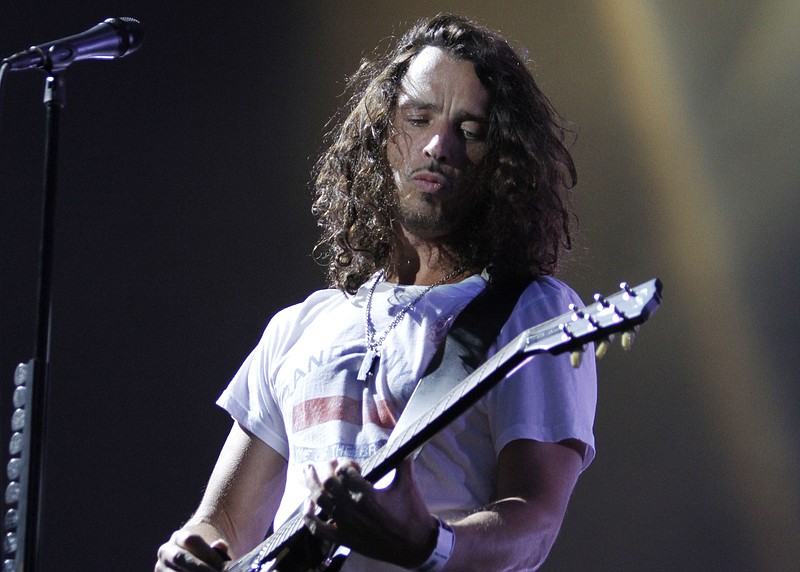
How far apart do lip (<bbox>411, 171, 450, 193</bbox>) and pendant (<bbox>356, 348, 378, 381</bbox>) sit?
0.38 meters

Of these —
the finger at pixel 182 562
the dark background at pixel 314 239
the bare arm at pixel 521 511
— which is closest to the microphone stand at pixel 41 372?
the finger at pixel 182 562

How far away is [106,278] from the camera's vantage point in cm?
344

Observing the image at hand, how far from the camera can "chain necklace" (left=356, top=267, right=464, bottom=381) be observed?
6.60 feet

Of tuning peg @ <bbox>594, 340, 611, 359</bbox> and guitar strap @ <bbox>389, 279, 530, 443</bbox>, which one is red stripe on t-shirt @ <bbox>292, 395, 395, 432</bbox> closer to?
guitar strap @ <bbox>389, 279, 530, 443</bbox>

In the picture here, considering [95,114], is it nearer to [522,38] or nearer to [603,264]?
[522,38]

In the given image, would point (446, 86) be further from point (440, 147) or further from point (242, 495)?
point (242, 495)

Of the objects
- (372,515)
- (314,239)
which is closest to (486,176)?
(372,515)

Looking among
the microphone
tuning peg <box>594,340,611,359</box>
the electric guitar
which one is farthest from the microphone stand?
tuning peg <box>594,340,611,359</box>

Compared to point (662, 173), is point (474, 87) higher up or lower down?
higher up

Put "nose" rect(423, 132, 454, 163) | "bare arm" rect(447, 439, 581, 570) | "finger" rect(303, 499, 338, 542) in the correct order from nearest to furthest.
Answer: "finger" rect(303, 499, 338, 542) → "bare arm" rect(447, 439, 581, 570) → "nose" rect(423, 132, 454, 163)

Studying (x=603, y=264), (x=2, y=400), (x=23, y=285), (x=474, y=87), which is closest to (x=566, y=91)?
(x=603, y=264)

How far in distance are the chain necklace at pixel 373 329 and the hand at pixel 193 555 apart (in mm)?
422

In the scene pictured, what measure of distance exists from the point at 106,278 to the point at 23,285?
0.86 feet

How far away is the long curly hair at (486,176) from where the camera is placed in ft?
7.17
